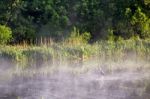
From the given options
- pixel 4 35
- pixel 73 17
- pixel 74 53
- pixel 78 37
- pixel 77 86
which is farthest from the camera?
pixel 73 17

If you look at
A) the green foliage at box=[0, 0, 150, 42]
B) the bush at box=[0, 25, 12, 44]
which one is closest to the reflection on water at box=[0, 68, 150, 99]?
the bush at box=[0, 25, 12, 44]

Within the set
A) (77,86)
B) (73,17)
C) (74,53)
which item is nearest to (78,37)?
(73,17)

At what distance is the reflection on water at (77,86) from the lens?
10652mm

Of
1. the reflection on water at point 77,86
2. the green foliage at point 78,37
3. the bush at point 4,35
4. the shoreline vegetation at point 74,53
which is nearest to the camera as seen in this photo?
the reflection on water at point 77,86

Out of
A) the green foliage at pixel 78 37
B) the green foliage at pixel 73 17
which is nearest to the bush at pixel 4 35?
the green foliage at pixel 73 17

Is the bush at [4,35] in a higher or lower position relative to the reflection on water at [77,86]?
lower

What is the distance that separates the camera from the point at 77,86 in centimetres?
1168

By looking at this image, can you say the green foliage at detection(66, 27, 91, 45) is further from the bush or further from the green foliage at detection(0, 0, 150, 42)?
the bush

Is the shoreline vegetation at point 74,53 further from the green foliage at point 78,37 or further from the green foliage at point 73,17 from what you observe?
the green foliage at point 73,17

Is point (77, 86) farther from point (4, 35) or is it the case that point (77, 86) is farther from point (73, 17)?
point (73, 17)

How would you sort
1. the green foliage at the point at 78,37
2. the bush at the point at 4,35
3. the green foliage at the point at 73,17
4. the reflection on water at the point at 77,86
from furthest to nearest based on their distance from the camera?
the green foliage at the point at 73,17 → the bush at the point at 4,35 → the green foliage at the point at 78,37 → the reflection on water at the point at 77,86

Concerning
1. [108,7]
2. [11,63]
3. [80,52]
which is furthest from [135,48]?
[108,7]

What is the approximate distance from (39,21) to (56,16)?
3.91 feet

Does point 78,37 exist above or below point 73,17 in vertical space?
below
